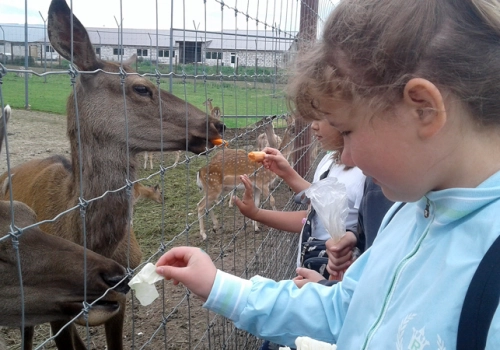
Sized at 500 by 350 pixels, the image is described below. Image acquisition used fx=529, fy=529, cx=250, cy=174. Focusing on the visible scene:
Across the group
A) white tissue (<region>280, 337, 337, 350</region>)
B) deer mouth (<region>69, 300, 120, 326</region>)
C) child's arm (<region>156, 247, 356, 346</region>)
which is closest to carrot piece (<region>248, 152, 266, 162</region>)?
deer mouth (<region>69, 300, 120, 326</region>)

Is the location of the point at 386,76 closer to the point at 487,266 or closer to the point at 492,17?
the point at 492,17

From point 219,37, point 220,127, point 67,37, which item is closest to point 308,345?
point 67,37

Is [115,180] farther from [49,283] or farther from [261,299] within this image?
[261,299]

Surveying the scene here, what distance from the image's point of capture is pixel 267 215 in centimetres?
311

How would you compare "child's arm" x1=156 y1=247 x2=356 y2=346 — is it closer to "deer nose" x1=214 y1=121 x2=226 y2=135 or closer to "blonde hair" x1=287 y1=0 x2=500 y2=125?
"blonde hair" x1=287 y1=0 x2=500 y2=125

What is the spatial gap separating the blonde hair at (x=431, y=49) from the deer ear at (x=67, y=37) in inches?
77.1

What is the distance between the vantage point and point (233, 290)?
151 centimetres

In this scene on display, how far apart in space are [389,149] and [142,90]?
2.38 meters

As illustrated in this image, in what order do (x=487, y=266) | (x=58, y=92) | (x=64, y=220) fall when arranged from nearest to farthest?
(x=487, y=266), (x=64, y=220), (x=58, y=92)

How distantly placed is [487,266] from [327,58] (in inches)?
22.3

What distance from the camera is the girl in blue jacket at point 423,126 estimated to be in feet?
3.45

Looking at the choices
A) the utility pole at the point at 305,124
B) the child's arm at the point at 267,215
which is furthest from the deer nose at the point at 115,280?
the utility pole at the point at 305,124

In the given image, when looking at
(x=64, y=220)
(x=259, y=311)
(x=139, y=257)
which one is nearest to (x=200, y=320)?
(x=139, y=257)

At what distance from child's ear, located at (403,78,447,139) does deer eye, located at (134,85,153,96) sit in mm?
2398
